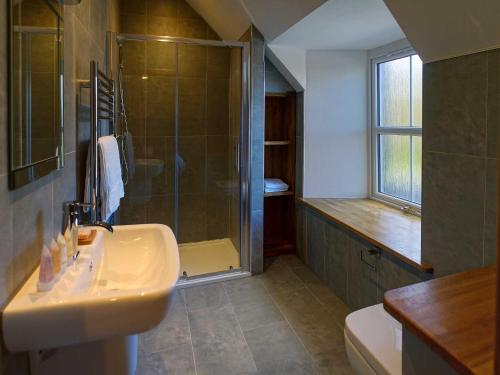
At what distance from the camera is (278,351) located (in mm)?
2084

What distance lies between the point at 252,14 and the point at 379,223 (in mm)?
1784

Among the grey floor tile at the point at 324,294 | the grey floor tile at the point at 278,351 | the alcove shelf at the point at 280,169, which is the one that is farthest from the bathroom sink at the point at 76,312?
the alcove shelf at the point at 280,169

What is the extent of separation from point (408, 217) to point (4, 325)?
2.54m

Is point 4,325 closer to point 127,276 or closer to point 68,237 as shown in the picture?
point 68,237

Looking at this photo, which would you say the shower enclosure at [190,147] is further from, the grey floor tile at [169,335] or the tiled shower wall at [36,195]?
the tiled shower wall at [36,195]

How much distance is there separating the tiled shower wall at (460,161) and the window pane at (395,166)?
1.13 meters

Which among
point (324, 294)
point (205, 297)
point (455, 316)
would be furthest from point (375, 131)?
point (455, 316)

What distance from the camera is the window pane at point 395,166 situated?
2.92m

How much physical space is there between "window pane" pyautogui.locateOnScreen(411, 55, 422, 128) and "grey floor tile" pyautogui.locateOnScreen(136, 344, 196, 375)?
2196mm

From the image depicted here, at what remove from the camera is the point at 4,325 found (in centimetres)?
91

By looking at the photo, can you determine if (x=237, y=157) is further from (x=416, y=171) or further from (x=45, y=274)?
(x=45, y=274)

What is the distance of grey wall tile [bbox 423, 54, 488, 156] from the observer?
5.00ft

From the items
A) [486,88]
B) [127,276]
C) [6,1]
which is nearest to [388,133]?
[486,88]

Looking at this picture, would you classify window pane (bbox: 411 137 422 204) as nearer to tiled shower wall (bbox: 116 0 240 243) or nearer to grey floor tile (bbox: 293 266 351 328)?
grey floor tile (bbox: 293 266 351 328)
